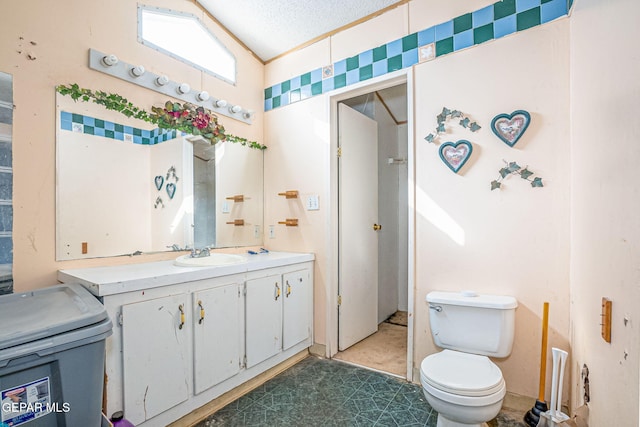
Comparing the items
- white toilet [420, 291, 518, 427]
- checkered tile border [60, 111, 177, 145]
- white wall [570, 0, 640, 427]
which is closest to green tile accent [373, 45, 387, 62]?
white wall [570, 0, 640, 427]

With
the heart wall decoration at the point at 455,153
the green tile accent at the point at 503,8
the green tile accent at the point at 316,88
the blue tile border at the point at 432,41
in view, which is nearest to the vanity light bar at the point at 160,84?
the blue tile border at the point at 432,41

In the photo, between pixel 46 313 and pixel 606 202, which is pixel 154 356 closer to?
pixel 46 313

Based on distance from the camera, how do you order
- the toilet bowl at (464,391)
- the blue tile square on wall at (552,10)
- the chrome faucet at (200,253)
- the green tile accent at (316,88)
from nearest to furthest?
the toilet bowl at (464,391) → the blue tile square on wall at (552,10) → the chrome faucet at (200,253) → the green tile accent at (316,88)

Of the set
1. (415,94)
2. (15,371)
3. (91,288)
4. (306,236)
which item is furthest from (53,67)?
(415,94)

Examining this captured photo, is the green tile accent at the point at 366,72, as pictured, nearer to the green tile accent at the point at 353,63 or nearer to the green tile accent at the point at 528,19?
the green tile accent at the point at 353,63

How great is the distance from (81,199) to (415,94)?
211 centimetres

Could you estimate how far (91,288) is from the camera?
1.32 metres

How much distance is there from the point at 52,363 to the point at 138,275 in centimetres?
54

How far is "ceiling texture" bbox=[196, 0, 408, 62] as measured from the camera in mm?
2150

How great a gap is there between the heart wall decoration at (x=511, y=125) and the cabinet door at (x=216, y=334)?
1791mm

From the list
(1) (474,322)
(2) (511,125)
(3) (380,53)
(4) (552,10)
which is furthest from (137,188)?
(4) (552,10)

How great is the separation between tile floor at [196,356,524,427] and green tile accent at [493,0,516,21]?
2.26m

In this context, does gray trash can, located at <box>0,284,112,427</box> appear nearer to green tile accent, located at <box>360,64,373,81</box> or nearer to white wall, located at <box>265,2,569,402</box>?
white wall, located at <box>265,2,569,402</box>

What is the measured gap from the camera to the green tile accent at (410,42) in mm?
2043
